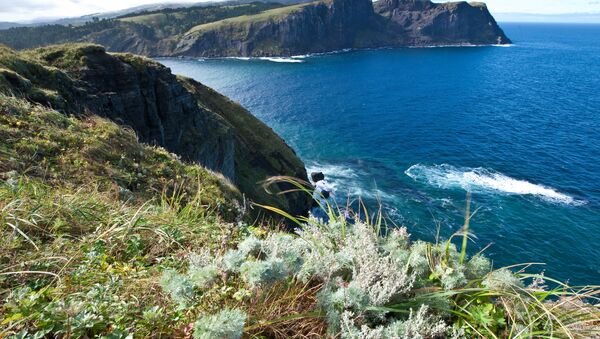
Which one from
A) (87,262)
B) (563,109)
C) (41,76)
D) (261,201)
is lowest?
(261,201)

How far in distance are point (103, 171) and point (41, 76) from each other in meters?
15.3

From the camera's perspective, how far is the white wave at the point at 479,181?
5061cm

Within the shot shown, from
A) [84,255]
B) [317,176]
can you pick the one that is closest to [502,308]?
[84,255]

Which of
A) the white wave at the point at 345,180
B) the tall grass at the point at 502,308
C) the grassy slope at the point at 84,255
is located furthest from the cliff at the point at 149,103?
the tall grass at the point at 502,308

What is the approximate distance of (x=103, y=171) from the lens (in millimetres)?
11148

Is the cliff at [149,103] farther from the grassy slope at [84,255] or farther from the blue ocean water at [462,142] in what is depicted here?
the blue ocean water at [462,142]

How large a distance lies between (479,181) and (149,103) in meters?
49.1

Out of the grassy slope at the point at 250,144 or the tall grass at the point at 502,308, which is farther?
the grassy slope at the point at 250,144

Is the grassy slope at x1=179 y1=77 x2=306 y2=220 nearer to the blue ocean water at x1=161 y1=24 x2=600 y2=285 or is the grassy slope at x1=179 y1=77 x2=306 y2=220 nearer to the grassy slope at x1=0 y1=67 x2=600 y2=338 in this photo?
the blue ocean water at x1=161 y1=24 x2=600 y2=285

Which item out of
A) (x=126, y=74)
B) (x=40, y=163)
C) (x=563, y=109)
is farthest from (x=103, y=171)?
(x=563, y=109)

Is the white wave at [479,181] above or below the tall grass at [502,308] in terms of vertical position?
below

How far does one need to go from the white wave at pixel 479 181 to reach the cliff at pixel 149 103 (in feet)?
68.1

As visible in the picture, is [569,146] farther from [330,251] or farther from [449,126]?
[330,251]

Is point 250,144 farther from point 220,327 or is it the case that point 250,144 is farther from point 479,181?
point 220,327
